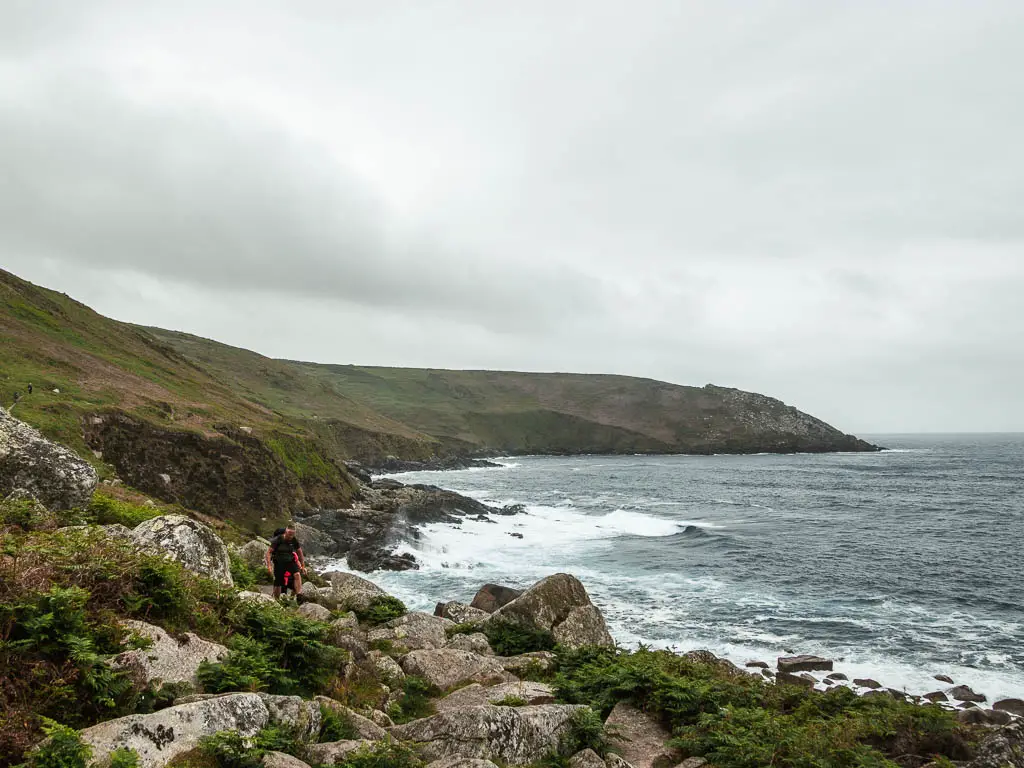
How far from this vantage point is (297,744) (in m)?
7.12

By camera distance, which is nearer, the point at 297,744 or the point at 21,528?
the point at 297,744

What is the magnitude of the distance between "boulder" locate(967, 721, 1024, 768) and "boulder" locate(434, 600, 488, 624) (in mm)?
13159

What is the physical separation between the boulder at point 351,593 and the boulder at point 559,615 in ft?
13.2

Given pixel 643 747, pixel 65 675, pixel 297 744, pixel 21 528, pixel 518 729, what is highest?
pixel 21 528

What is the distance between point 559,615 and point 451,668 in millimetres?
4649

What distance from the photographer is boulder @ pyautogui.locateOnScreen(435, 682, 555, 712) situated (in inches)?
422

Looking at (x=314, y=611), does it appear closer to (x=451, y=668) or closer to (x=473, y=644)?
(x=451, y=668)

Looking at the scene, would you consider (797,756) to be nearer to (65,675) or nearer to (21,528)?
(65,675)

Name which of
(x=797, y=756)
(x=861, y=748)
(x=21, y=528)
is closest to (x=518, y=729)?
(x=797, y=756)

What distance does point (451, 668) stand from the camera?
41.9ft

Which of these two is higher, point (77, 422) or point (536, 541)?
point (77, 422)

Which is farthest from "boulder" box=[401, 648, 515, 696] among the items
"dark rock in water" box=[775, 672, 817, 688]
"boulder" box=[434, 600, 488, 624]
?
"dark rock in water" box=[775, 672, 817, 688]

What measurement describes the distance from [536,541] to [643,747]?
115 feet

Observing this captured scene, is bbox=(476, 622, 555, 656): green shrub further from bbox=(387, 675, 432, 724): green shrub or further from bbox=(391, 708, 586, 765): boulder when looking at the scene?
bbox=(391, 708, 586, 765): boulder
